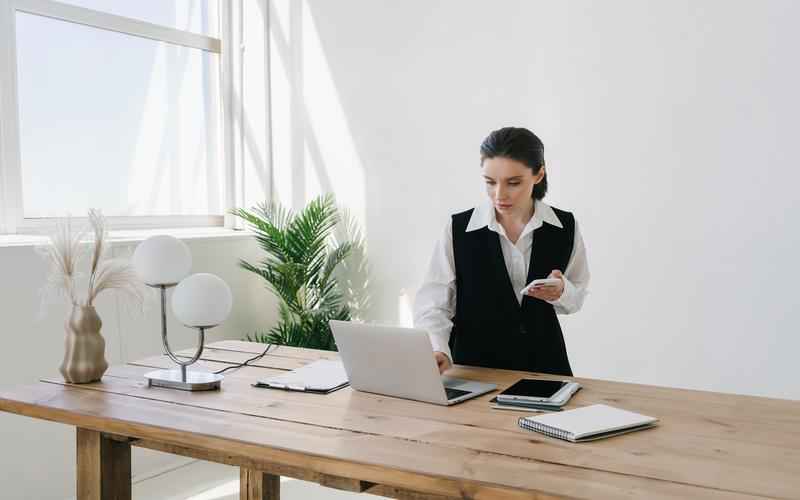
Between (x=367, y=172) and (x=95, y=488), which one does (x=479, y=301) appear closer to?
(x=95, y=488)

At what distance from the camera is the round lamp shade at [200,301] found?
2.20m

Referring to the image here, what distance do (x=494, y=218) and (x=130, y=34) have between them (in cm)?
275

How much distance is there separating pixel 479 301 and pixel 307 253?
78.0 inches

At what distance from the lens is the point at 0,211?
3734mm

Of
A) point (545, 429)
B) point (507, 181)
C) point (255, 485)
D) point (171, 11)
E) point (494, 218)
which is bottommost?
point (255, 485)

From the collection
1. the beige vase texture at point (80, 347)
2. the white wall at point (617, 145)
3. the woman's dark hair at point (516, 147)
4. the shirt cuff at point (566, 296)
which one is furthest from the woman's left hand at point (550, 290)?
the white wall at point (617, 145)

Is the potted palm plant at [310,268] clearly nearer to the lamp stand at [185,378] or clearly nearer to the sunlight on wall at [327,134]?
the sunlight on wall at [327,134]

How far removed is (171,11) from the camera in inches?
185

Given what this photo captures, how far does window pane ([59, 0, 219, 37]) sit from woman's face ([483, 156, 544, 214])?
8.88 ft

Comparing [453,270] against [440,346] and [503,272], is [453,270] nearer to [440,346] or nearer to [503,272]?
[503,272]

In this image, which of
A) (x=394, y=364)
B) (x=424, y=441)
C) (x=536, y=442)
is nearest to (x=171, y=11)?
(x=394, y=364)

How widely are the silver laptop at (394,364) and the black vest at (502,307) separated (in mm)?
453

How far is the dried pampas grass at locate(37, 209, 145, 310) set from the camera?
2.34m

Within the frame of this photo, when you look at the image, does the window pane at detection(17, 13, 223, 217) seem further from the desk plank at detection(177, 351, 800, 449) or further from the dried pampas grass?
the desk plank at detection(177, 351, 800, 449)
